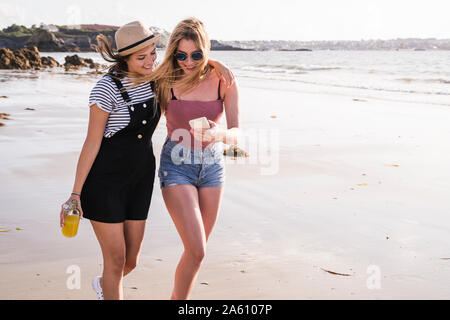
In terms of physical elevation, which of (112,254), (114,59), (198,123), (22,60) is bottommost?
(22,60)

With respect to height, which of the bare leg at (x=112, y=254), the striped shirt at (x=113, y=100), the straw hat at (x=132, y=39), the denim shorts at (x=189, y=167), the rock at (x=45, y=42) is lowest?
the rock at (x=45, y=42)

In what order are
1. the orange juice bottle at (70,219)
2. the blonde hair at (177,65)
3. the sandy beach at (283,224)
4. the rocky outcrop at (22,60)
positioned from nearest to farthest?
1. the orange juice bottle at (70,219)
2. the blonde hair at (177,65)
3. the sandy beach at (283,224)
4. the rocky outcrop at (22,60)

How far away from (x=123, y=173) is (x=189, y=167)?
43 centimetres

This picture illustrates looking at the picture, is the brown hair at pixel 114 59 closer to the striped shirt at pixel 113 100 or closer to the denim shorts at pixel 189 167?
the striped shirt at pixel 113 100

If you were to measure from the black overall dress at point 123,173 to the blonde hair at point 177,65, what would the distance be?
0.16 metres

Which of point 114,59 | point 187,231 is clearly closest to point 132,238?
point 187,231

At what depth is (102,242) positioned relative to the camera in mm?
3037

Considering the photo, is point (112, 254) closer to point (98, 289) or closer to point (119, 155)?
point (98, 289)

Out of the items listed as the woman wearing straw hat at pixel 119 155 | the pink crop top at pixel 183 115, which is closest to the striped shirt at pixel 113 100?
the woman wearing straw hat at pixel 119 155

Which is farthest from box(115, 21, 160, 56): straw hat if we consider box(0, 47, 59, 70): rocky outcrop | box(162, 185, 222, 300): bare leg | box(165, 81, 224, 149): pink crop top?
box(0, 47, 59, 70): rocky outcrop

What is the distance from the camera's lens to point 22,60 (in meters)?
30.9

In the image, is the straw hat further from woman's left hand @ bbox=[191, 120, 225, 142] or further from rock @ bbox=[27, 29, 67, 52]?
rock @ bbox=[27, 29, 67, 52]

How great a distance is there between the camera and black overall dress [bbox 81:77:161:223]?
2.98 m

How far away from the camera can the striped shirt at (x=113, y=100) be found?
2.90 meters
